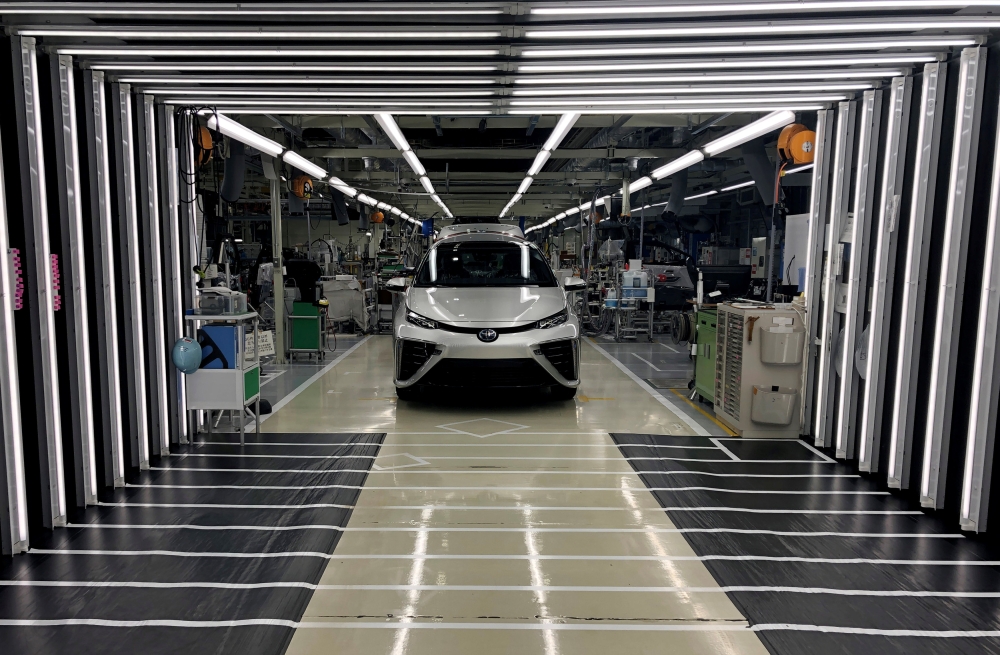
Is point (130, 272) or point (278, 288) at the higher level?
point (130, 272)

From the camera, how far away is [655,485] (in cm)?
418

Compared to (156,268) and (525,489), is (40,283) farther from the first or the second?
(525,489)

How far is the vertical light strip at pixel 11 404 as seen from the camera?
2.98m

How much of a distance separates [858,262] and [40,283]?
16.0ft

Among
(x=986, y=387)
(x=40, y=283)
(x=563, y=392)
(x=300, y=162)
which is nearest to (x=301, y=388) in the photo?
(x=563, y=392)

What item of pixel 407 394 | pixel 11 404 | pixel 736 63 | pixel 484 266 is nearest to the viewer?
pixel 11 404

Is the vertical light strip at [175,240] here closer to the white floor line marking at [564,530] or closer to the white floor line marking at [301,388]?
the white floor line marking at [301,388]

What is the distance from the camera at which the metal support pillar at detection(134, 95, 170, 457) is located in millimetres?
4512

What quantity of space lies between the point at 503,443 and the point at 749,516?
6.34 ft

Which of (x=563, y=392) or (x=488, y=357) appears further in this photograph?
(x=563, y=392)

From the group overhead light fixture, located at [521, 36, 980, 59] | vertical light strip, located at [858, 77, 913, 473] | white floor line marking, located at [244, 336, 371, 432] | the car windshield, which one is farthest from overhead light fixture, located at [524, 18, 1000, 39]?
white floor line marking, located at [244, 336, 371, 432]

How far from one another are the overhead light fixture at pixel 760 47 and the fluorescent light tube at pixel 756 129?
2.47 meters

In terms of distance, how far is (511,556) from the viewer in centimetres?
316

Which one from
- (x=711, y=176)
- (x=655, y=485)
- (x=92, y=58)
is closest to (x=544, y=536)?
(x=655, y=485)
